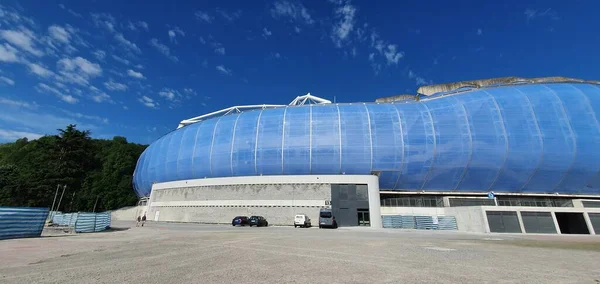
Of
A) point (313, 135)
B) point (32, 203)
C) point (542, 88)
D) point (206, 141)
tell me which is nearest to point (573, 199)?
point (542, 88)

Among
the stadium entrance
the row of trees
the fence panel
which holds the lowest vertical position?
the fence panel

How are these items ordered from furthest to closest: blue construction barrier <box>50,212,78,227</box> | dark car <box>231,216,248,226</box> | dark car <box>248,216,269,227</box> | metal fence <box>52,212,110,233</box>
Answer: dark car <box>231,216,248,226</box>, dark car <box>248,216,269,227</box>, blue construction barrier <box>50,212,78,227</box>, metal fence <box>52,212,110,233</box>

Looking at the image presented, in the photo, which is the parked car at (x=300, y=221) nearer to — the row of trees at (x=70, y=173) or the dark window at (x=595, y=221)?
the dark window at (x=595, y=221)

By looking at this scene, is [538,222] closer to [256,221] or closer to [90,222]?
[256,221]

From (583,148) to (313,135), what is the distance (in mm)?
40550

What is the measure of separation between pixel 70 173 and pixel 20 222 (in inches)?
2217

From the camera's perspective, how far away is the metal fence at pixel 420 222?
3684 cm

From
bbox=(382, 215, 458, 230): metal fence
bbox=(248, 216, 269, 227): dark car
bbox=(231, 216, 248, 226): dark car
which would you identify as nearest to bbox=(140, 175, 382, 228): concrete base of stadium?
bbox=(382, 215, 458, 230): metal fence

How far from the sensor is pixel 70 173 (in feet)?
209

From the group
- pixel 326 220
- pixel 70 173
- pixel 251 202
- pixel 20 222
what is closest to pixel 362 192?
pixel 326 220

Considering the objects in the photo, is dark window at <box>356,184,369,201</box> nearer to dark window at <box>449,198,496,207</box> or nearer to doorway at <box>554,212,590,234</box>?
dark window at <box>449,198,496,207</box>

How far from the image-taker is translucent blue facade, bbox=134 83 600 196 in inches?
1619

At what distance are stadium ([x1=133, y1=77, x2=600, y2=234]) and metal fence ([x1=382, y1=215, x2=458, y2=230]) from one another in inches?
5.4

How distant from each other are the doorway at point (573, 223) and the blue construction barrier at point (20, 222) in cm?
5769
